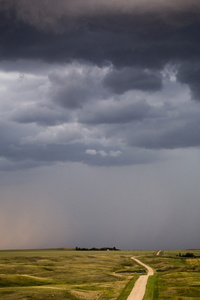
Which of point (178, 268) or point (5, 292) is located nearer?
point (5, 292)

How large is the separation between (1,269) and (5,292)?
2059 inches

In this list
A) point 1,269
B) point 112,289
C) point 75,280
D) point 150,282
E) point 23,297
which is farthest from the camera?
point 1,269

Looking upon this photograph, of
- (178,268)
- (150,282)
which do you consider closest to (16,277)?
(150,282)

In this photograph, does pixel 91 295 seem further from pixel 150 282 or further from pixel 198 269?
pixel 198 269

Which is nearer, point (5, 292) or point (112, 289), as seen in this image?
point (5, 292)

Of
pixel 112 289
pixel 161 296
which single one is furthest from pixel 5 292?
pixel 161 296

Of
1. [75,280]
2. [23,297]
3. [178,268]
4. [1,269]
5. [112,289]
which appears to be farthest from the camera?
[178,268]

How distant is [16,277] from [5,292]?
25.3 metres

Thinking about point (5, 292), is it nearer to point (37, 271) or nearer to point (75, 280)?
point (75, 280)

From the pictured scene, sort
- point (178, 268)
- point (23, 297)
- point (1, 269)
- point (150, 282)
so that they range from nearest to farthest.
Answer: point (23, 297), point (150, 282), point (1, 269), point (178, 268)

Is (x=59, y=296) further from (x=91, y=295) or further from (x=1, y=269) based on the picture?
(x=1, y=269)

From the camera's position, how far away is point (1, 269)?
127 meters

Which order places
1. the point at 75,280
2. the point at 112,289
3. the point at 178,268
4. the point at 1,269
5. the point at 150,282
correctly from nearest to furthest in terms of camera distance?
the point at 112,289
the point at 150,282
the point at 75,280
the point at 1,269
the point at 178,268

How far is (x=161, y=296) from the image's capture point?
74.8 meters
